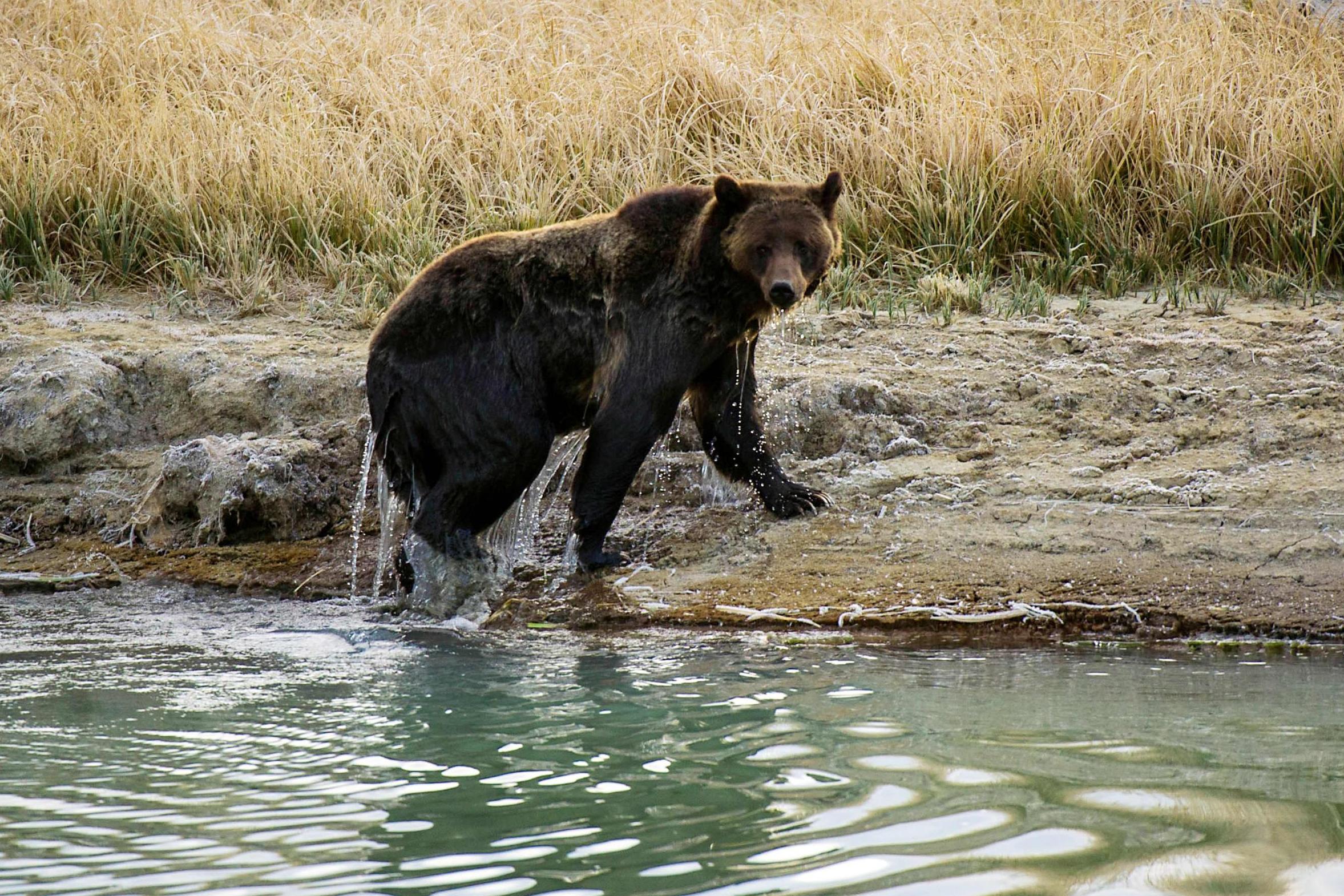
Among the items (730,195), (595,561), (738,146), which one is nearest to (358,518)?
(595,561)

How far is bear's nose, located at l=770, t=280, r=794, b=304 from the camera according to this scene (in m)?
5.53

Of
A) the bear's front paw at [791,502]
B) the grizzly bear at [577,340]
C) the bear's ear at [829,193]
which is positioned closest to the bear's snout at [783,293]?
the grizzly bear at [577,340]

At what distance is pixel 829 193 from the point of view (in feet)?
19.9

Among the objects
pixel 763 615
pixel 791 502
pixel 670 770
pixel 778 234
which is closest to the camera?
pixel 670 770

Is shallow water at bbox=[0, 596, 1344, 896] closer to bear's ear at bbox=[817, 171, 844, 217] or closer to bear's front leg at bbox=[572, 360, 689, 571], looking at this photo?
bear's front leg at bbox=[572, 360, 689, 571]

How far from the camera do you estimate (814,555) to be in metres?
5.90

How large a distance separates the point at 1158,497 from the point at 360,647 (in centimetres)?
324

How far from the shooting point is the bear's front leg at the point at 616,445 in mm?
5824

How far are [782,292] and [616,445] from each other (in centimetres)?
92

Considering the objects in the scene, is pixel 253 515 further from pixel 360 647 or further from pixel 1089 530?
pixel 1089 530

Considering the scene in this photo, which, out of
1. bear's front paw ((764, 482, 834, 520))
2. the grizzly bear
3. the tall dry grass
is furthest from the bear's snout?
the tall dry grass

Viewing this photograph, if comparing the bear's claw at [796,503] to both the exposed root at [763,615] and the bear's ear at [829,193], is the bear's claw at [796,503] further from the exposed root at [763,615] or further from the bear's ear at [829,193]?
the bear's ear at [829,193]

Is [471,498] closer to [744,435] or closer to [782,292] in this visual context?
[744,435]

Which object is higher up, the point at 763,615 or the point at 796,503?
the point at 796,503
